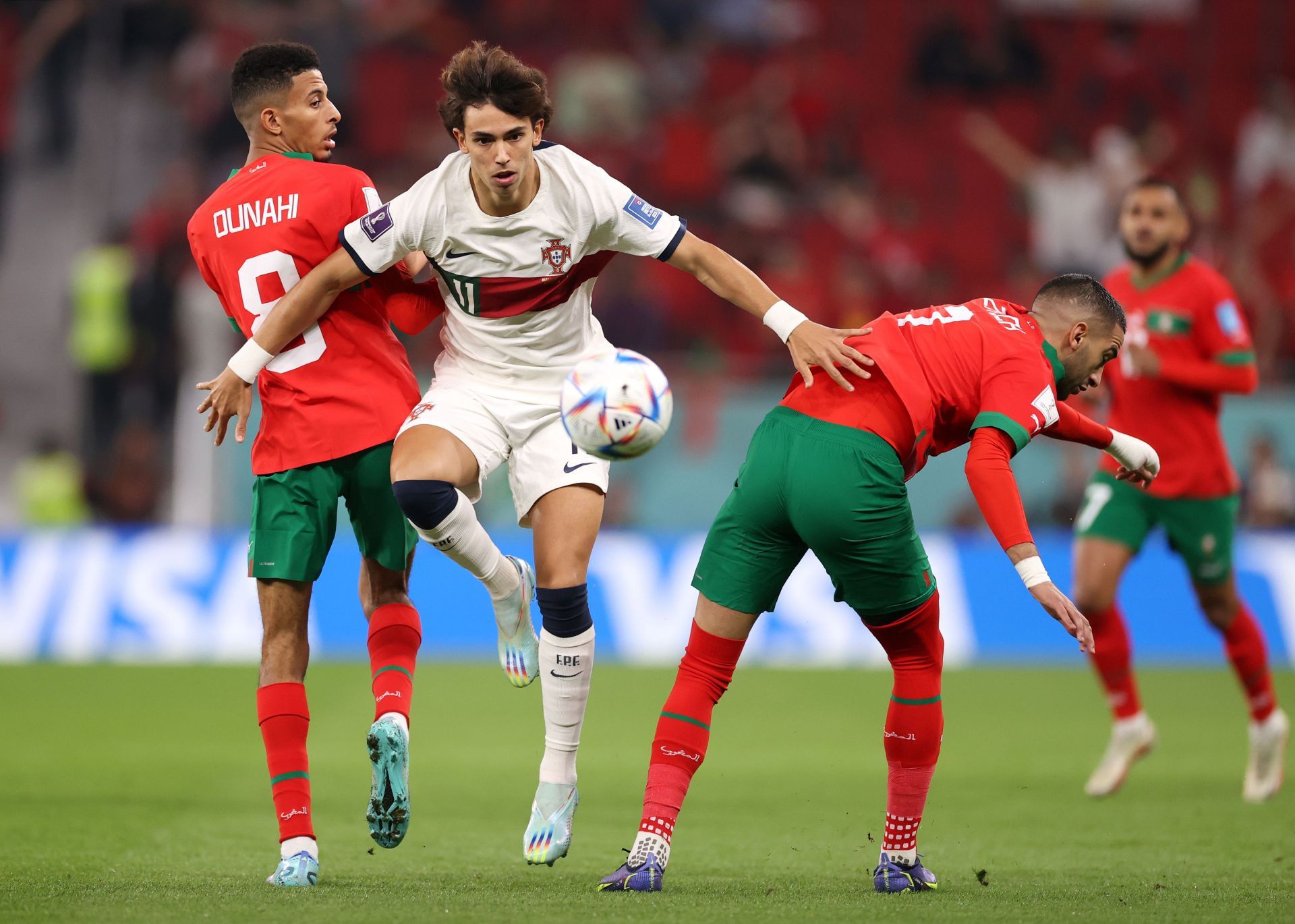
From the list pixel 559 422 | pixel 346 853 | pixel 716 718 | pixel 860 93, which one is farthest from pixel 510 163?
pixel 860 93

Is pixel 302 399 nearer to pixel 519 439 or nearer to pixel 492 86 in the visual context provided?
pixel 519 439

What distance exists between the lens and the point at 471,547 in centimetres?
510

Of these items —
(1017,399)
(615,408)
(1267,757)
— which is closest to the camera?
(1017,399)

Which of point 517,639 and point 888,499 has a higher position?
point 888,499

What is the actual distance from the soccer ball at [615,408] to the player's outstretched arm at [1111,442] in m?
1.19

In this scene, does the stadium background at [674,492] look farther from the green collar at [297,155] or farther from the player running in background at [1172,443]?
the green collar at [297,155]

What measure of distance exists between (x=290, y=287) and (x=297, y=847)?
1748 millimetres

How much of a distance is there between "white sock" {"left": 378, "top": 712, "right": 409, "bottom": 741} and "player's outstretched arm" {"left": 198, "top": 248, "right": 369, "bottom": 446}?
99 centimetres

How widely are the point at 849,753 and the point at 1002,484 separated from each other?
3801mm

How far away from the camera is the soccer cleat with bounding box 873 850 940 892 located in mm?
4770

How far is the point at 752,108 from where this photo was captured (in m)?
15.9

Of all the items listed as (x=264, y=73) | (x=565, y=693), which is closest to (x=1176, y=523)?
(x=565, y=693)

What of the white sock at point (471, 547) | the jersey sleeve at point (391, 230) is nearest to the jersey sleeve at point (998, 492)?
the white sock at point (471, 547)

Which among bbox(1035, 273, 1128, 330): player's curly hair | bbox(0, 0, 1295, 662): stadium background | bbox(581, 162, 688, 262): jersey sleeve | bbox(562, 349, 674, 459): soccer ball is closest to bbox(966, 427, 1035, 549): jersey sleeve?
bbox(1035, 273, 1128, 330): player's curly hair
